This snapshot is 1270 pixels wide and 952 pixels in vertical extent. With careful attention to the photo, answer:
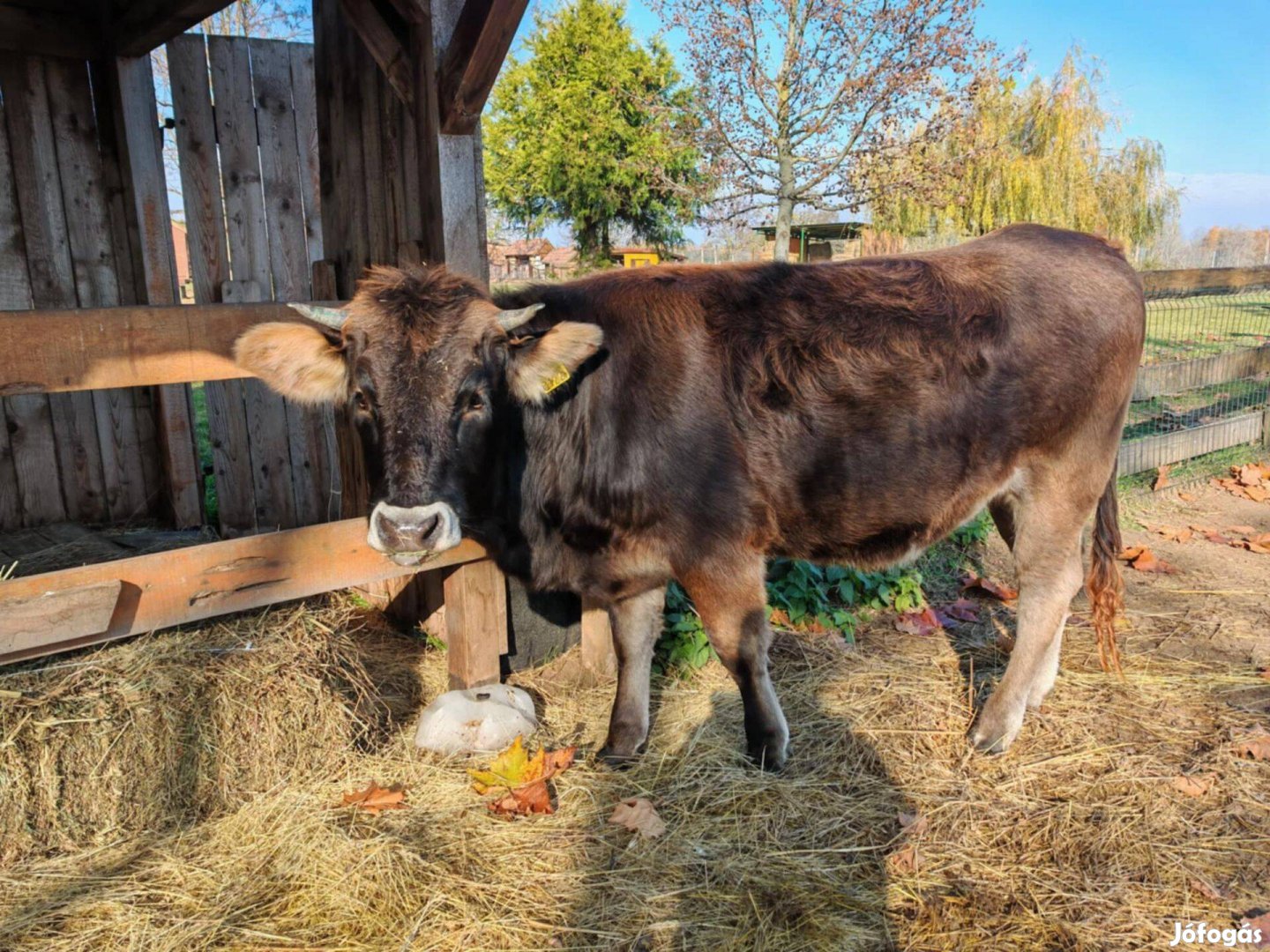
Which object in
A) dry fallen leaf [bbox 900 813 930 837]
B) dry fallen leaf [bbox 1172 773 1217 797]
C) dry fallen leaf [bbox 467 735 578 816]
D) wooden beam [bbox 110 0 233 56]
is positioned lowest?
dry fallen leaf [bbox 900 813 930 837]

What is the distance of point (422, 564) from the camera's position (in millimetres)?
3441

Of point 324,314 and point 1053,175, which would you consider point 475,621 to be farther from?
point 1053,175

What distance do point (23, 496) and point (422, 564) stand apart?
3.61 meters

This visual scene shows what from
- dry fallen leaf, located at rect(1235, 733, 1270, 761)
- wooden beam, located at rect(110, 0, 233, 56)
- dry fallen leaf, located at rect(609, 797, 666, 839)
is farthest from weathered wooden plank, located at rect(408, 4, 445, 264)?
dry fallen leaf, located at rect(1235, 733, 1270, 761)

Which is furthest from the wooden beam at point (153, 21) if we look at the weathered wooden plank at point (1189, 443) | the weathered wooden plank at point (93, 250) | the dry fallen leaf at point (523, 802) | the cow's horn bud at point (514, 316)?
the weathered wooden plank at point (1189, 443)

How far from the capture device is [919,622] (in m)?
5.16

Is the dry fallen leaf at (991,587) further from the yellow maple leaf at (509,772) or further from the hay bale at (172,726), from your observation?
the hay bale at (172,726)

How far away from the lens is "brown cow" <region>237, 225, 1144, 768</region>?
3234 mm

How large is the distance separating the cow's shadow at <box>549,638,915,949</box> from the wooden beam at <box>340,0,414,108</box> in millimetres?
3078

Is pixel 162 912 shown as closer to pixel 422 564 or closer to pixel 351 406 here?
pixel 422 564

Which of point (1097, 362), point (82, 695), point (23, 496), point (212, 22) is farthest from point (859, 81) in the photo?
point (82, 695)

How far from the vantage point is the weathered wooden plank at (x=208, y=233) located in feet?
17.0

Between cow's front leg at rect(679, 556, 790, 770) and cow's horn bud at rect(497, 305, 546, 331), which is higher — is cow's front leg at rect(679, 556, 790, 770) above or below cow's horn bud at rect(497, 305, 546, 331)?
below

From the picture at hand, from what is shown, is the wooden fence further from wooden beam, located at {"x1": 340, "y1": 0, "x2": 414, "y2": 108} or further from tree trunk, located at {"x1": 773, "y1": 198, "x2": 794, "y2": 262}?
tree trunk, located at {"x1": 773, "y1": 198, "x2": 794, "y2": 262}
